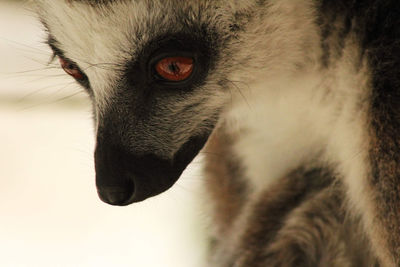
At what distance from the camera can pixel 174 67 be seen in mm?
1077

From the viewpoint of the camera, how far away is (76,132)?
219 centimetres

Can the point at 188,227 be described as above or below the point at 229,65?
below

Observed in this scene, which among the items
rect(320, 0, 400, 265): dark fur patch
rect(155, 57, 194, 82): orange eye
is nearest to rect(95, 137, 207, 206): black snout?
rect(155, 57, 194, 82): orange eye

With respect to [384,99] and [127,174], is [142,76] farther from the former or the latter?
[384,99]

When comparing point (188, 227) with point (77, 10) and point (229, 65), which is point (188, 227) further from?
point (77, 10)

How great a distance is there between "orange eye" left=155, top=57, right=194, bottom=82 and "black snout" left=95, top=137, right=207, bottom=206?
0.15 meters

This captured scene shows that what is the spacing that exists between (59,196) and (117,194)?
3.07ft

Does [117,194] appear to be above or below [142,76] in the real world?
below

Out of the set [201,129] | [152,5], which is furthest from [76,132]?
[152,5]

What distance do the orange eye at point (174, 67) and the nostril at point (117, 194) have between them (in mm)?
212

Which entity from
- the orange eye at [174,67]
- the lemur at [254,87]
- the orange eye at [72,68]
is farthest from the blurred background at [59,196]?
the orange eye at [174,67]

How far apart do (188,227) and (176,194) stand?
137mm

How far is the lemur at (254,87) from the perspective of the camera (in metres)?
1.08

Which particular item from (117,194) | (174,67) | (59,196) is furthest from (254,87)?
(59,196)
